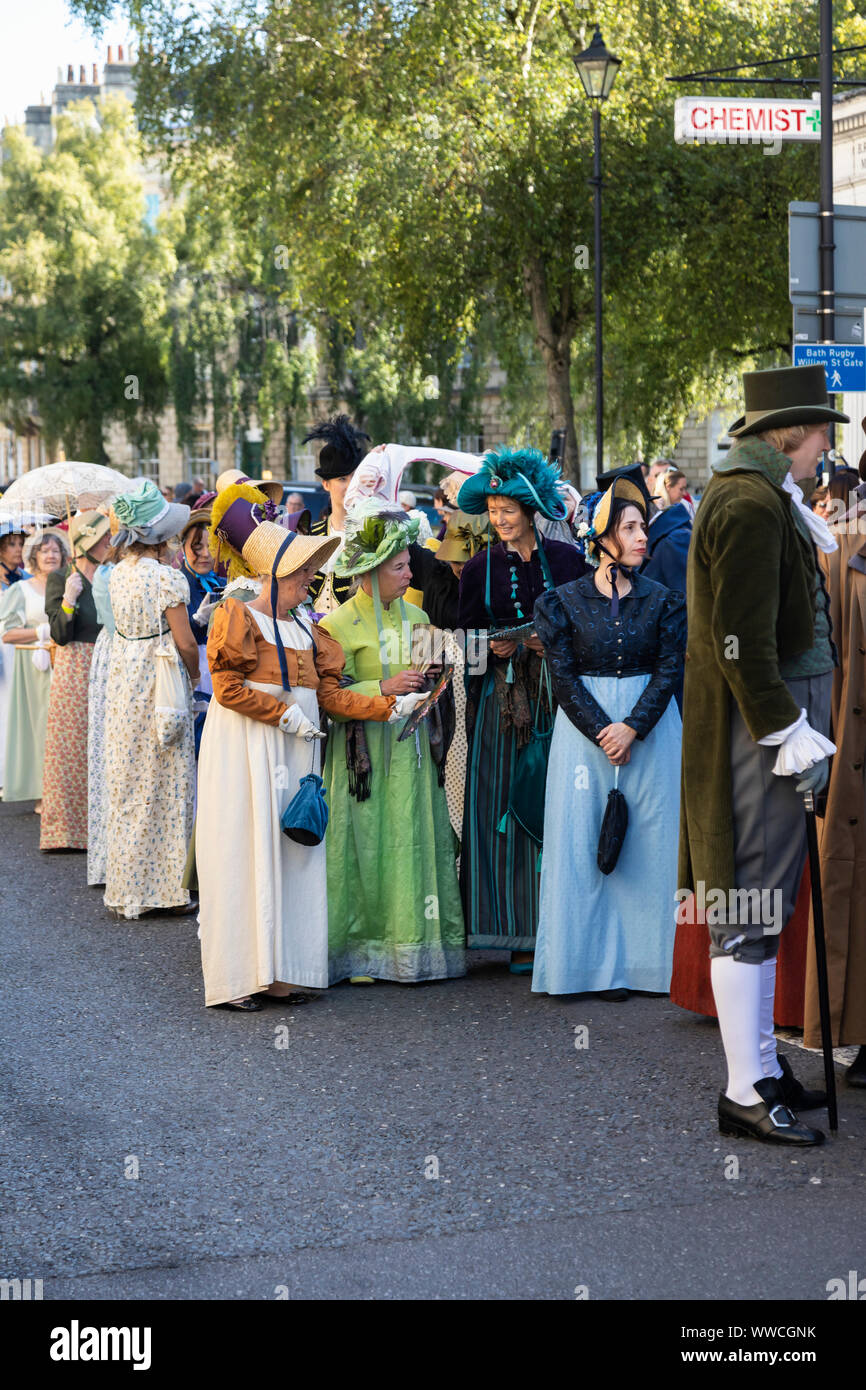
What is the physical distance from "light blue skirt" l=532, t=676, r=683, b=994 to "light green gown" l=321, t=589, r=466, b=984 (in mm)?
523

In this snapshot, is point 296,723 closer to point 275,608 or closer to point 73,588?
point 275,608

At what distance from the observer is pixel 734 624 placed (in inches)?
186

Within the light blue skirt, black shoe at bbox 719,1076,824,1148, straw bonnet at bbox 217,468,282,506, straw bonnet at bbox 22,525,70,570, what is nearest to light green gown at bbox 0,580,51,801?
straw bonnet at bbox 22,525,70,570

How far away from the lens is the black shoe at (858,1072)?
17.9ft

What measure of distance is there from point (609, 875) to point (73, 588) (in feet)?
16.2

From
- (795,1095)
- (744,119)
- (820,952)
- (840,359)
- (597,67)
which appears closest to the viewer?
(820,952)

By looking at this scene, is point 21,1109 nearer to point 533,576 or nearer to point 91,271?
point 533,576

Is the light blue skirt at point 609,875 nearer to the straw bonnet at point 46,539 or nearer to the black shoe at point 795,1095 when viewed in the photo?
the black shoe at point 795,1095

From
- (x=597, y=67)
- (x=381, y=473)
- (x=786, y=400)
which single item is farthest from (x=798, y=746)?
(x=597, y=67)

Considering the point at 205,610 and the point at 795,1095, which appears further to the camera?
the point at 205,610

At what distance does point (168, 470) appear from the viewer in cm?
6353

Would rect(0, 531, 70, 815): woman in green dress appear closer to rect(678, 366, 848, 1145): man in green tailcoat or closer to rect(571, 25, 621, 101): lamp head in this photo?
rect(678, 366, 848, 1145): man in green tailcoat

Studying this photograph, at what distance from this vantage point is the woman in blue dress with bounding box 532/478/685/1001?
261 inches

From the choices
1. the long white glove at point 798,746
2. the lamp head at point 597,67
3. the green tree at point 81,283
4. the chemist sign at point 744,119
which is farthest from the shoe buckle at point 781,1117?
the green tree at point 81,283
